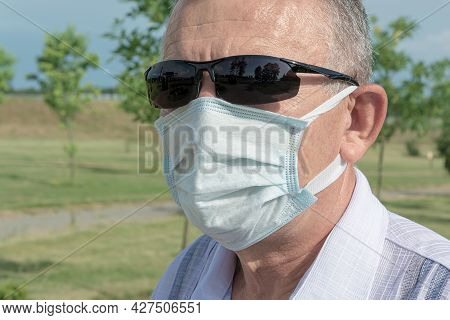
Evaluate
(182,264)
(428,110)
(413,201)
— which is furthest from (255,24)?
(413,201)

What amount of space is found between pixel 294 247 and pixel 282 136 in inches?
14.0

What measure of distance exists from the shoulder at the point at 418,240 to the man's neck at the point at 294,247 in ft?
0.58

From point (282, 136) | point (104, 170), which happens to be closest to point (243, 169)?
point (282, 136)

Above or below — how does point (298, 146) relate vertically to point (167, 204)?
above

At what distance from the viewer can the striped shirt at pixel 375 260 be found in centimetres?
157

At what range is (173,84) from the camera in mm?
1894

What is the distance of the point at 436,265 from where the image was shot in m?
1.56

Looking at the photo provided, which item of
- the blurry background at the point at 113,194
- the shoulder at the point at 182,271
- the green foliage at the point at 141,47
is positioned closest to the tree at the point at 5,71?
the blurry background at the point at 113,194

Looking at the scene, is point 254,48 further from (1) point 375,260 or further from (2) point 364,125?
(1) point 375,260

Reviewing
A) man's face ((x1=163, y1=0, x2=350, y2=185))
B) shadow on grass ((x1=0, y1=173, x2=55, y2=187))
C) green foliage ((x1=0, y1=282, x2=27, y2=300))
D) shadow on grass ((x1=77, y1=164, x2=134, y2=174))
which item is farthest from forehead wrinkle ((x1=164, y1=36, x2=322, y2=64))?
shadow on grass ((x1=77, y1=164, x2=134, y2=174))

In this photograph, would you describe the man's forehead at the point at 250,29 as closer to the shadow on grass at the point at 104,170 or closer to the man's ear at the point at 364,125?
the man's ear at the point at 364,125

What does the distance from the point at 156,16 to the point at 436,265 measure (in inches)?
241
